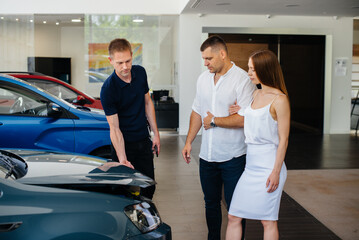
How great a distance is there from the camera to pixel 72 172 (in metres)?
2.95

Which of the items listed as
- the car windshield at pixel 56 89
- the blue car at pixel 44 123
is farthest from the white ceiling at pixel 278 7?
the blue car at pixel 44 123

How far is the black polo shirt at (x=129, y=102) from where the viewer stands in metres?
3.95

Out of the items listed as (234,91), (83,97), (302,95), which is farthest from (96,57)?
(234,91)

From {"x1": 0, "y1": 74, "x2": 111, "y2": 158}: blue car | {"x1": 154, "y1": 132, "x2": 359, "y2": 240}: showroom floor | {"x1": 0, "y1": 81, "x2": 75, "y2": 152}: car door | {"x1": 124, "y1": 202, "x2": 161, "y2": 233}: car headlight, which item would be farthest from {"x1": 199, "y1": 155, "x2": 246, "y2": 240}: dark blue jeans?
{"x1": 0, "y1": 81, "x2": 75, "y2": 152}: car door

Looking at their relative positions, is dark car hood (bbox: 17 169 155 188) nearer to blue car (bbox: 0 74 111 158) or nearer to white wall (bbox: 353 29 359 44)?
blue car (bbox: 0 74 111 158)

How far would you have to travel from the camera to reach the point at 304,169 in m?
8.20

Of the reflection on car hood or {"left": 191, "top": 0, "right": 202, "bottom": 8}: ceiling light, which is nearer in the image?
the reflection on car hood

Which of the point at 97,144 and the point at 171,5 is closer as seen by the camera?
the point at 97,144

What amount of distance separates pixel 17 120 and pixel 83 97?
3546mm

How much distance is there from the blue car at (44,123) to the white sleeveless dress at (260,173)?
8.93 feet

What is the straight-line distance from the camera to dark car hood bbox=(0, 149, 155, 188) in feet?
9.01

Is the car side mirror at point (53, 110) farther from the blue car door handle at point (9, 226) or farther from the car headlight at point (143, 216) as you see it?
the blue car door handle at point (9, 226)

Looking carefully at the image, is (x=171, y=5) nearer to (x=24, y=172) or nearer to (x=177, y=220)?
(x=177, y=220)

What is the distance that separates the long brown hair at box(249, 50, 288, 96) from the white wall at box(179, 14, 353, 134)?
939cm
